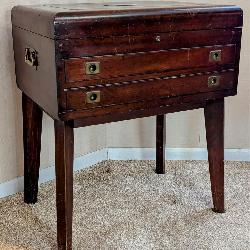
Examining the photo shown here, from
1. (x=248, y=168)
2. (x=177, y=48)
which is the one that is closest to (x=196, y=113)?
(x=248, y=168)

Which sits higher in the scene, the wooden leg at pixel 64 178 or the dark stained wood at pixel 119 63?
the dark stained wood at pixel 119 63

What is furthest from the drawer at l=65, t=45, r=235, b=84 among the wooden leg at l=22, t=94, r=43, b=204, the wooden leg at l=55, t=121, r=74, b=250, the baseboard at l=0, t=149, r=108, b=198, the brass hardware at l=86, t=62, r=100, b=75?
the baseboard at l=0, t=149, r=108, b=198

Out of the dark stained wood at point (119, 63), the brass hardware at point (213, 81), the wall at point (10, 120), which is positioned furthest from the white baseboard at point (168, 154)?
the brass hardware at point (213, 81)

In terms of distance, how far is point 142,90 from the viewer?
128 cm

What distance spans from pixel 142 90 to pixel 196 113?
2.63 ft

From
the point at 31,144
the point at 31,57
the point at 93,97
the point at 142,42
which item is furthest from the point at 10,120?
the point at 142,42

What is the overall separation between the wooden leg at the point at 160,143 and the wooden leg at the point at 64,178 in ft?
2.29

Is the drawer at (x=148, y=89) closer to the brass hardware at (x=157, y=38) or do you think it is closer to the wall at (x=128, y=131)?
the brass hardware at (x=157, y=38)

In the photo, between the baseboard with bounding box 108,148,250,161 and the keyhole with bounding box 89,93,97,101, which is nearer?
the keyhole with bounding box 89,93,97,101

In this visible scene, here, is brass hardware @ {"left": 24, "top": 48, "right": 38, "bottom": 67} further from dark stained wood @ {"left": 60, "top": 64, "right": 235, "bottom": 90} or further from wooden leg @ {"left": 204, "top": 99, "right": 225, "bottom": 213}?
wooden leg @ {"left": 204, "top": 99, "right": 225, "bottom": 213}

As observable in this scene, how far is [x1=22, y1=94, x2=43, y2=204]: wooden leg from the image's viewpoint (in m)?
1.55

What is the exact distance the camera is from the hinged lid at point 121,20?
1.12m

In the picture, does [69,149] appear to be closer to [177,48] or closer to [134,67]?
[134,67]

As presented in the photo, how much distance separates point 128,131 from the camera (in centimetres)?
206
